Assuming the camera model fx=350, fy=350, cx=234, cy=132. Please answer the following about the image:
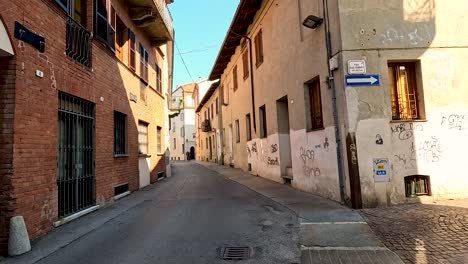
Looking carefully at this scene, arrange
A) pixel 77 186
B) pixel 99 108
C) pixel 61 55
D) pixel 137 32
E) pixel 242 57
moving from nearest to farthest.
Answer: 1. pixel 61 55
2. pixel 77 186
3. pixel 99 108
4. pixel 137 32
5. pixel 242 57

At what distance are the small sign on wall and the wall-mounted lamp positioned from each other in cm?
364

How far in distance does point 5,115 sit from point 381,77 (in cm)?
727

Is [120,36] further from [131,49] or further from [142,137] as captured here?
[142,137]

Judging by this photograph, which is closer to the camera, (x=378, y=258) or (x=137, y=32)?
(x=378, y=258)

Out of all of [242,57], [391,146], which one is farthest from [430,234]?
[242,57]

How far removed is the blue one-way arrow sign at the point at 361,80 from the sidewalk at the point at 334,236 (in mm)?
2743

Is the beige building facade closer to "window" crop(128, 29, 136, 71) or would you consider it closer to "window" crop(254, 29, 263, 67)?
"window" crop(254, 29, 263, 67)

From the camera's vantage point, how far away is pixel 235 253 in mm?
4926

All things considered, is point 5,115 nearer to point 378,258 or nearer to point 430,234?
point 378,258

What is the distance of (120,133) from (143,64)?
12.8ft

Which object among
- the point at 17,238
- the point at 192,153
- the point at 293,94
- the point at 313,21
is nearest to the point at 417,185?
the point at 293,94

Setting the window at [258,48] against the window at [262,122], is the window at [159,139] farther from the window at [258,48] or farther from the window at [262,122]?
the window at [258,48]

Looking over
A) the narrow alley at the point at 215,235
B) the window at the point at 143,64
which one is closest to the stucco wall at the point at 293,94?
the narrow alley at the point at 215,235

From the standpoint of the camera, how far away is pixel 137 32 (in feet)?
43.5
